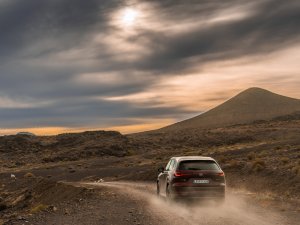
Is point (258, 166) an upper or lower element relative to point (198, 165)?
lower

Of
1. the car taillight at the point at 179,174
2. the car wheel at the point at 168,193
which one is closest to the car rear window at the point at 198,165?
the car taillight at the point at 179,174

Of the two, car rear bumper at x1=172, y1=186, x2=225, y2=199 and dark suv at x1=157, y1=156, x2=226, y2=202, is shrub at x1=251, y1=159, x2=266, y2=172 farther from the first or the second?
car rear bumper at x1=172, y1=186, x2=225, y2=199

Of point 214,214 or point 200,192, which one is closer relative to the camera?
point 214,214

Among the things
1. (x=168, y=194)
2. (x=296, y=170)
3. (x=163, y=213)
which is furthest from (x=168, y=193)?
(x=296, y=170)

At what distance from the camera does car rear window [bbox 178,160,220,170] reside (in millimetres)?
→ 18984

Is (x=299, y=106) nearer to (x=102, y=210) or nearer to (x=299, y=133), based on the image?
(x=299, y=133)

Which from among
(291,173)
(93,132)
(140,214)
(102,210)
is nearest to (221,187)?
(140,214)

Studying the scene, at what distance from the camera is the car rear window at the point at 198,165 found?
19.0 metres

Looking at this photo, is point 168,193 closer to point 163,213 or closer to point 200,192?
point 200,192

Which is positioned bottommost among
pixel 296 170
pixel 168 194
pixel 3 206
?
pixel 3 206

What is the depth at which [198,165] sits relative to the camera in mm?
Answer: 19156

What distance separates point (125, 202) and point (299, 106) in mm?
184806

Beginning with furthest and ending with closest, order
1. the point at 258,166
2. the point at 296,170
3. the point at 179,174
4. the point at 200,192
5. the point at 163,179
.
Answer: the point at 258,166
the point at 296,170
the point at 163,179
the point at 179,174
the point at 200,192

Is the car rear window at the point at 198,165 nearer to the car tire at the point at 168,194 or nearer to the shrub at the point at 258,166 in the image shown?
the car tire at the point at 168,194
